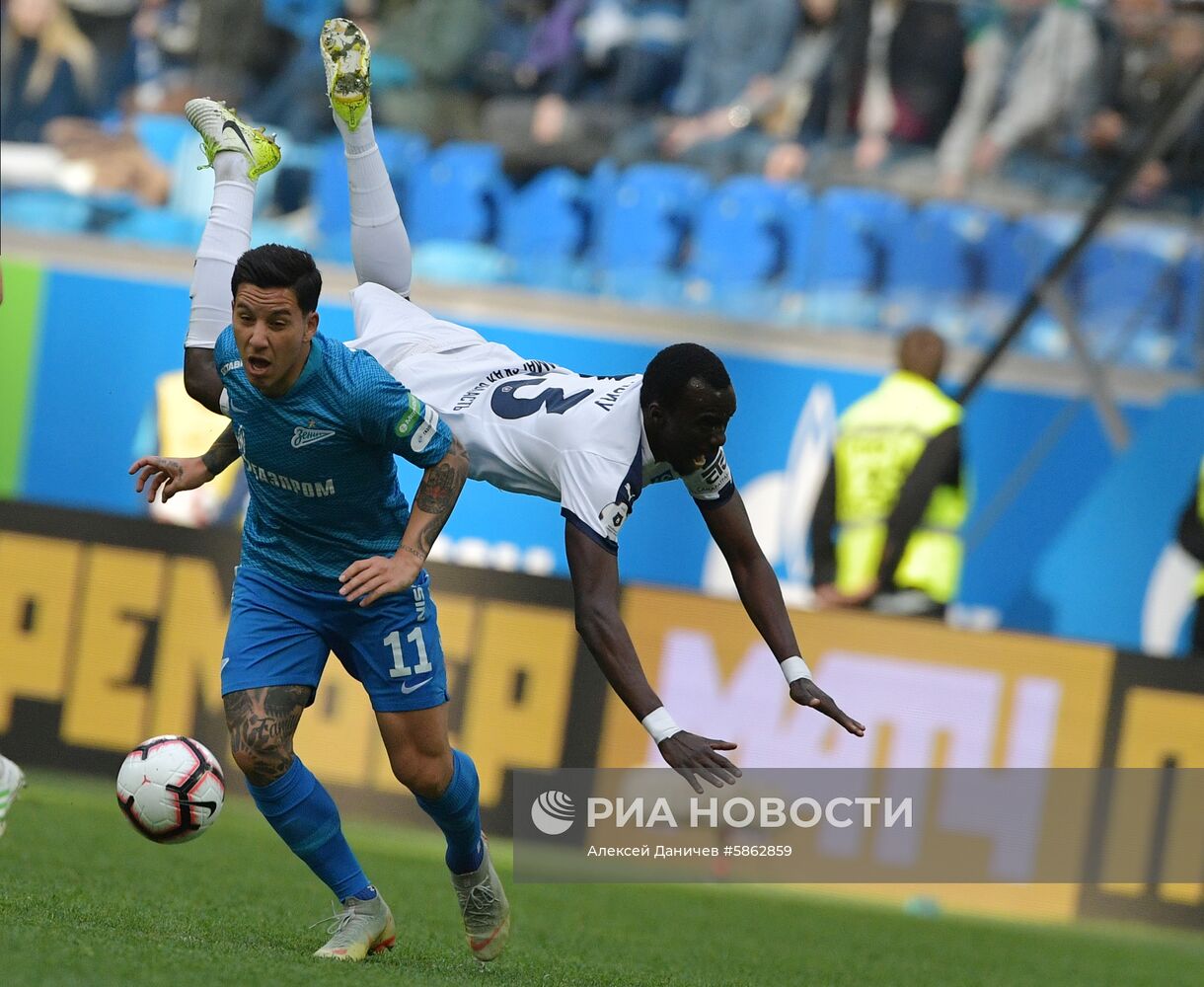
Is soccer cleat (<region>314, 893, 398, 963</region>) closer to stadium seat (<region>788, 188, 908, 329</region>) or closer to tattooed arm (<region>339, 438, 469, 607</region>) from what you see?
tattooed arm (<region>339, 438, 469, 607</region>)

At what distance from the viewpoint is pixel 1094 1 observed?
1208 cm

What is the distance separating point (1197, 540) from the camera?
30.8 feet

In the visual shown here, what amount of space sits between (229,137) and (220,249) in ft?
1.71

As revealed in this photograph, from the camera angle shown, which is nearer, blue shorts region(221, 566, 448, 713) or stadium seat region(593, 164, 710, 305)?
blue shorts region(221, 566, 448, 713)

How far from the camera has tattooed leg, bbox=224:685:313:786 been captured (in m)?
5.31

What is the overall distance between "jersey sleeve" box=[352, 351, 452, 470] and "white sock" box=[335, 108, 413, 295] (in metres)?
1.32

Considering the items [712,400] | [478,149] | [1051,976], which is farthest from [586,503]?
[478,149]

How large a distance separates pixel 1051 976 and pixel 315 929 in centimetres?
283

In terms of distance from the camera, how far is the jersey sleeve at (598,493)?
522cm

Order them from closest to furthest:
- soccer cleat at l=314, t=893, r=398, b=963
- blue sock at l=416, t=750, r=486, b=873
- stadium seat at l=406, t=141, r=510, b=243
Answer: soccer cleat at l=314, t=893, r=398, b=963 < blue sock at l=416, t=750, r=486, b=873 < stadium seat at l=406, t=141, r=510, b=243

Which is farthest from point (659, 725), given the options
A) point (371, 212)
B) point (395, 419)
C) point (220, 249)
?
point (371, 212)

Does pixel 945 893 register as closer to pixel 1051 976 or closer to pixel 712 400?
pixel 1051 976

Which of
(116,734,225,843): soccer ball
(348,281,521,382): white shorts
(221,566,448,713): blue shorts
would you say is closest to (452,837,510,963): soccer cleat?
(221,566,448,713): blue shorts

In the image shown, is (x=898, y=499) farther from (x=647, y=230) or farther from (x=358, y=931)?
(x=358, y=931)
